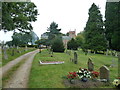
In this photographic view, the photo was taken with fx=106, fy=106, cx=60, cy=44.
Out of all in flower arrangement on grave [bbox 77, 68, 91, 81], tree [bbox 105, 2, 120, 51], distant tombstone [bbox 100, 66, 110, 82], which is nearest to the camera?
flower arrangement on grave [bbox 77, 68, 91, 81]

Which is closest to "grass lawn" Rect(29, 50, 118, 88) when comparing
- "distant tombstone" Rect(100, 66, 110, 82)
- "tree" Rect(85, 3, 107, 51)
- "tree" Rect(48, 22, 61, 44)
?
"distant tombstone" Rect(100, 66, 110, 82)

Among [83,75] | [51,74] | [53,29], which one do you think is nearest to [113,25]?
[83,75]

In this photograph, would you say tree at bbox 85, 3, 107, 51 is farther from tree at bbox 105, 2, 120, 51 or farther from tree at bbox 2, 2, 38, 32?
tree at bbox 2, 2, 38, 32

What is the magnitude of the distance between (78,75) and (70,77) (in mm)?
655

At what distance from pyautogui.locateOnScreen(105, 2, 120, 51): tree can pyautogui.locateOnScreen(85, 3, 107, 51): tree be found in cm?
192

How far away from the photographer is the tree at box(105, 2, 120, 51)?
25.9 metres

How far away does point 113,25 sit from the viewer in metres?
27.7

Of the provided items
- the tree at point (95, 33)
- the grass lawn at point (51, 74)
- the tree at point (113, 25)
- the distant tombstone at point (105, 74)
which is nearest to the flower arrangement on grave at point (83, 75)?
the distant tombstone at point (105, 74)

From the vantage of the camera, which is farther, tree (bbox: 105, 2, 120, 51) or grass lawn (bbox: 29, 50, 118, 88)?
tree (bbox: 105, 2, 120, 51)

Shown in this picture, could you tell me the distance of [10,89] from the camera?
5465 mm

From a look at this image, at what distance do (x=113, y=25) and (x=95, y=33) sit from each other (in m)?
5.36

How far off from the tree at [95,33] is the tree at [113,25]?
6.30 ft

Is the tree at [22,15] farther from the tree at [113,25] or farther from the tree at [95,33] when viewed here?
the tree at [113,25]

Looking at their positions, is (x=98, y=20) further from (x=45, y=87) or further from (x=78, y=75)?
(x=45, y=87)
